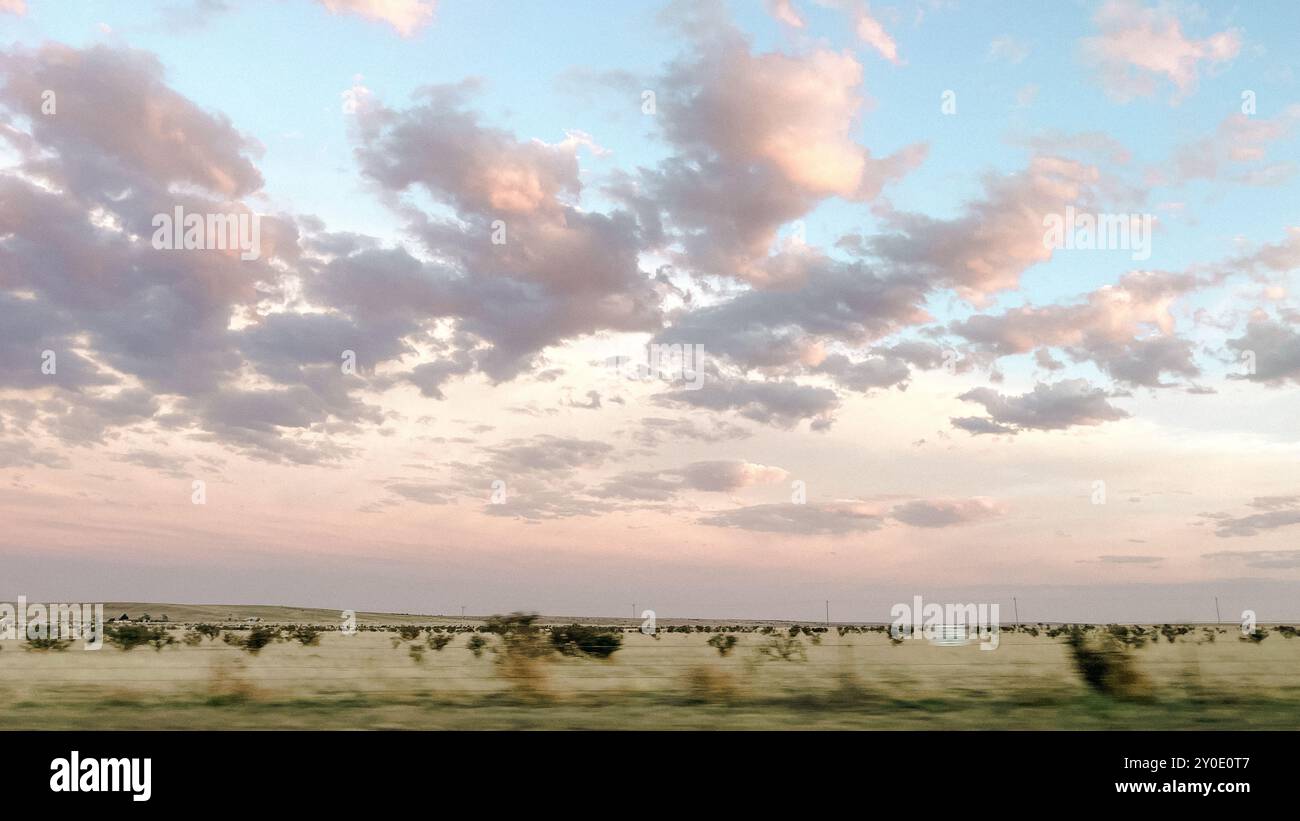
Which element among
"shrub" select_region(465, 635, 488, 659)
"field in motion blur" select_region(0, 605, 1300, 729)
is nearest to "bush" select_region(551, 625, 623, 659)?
"field in motion blur" select_region(0, 605, 1300, 729)

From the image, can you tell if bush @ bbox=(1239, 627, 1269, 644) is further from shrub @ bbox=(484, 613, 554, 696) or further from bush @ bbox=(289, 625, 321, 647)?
bush @ bbox=(289, 625, 321, 647)

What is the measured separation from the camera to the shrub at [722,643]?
9398mm

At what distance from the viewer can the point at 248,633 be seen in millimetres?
10109

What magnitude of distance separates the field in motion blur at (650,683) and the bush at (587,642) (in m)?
0.02

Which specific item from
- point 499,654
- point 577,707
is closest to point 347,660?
point 499,654

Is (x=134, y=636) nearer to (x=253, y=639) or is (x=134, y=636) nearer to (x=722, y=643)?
(x=253, y=639)

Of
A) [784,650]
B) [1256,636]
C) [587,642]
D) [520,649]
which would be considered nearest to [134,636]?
[520,649]

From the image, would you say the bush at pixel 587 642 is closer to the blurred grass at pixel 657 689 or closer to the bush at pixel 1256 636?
the blurred grass at pixel 657 689

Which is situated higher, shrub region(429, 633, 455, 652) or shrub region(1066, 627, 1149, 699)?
shrub region(429, 633, 455, 652)

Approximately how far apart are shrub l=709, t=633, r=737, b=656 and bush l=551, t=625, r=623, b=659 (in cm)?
92

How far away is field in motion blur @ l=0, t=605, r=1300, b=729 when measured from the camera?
27.9ft

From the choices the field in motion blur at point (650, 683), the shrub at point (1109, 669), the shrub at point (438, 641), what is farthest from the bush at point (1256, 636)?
the shrub at point (438, 641)
